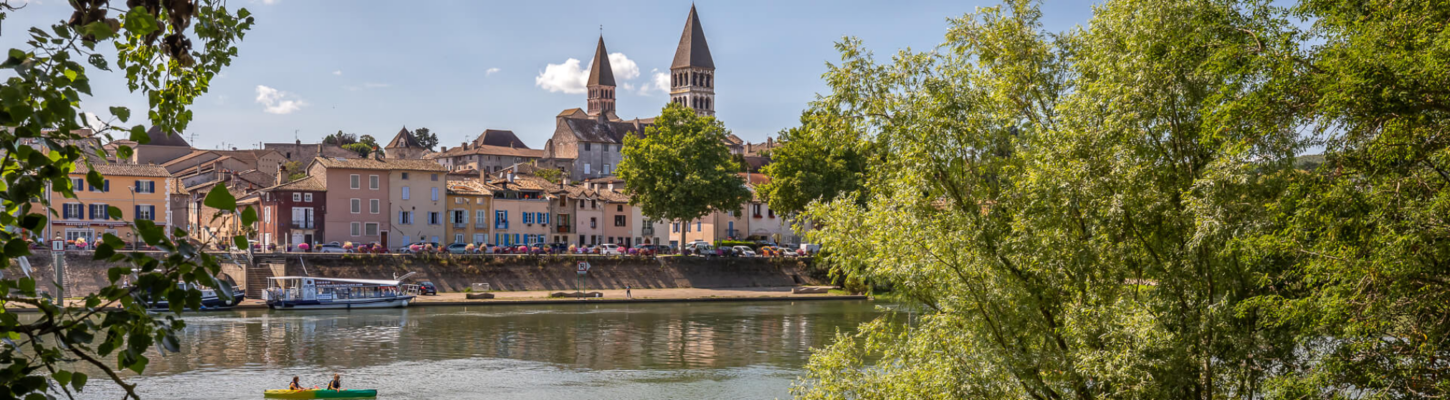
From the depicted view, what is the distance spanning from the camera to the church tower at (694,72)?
168 metres

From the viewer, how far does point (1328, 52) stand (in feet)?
38.0

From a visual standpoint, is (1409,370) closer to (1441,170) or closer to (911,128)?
(1441,170)

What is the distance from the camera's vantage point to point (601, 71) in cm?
17700

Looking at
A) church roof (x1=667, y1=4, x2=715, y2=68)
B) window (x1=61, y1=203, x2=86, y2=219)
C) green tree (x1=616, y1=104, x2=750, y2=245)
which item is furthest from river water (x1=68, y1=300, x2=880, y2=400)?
church roof (x1=667, y1=4, x2=715, y2=68)

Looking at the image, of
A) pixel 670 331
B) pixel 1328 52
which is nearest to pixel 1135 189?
pixel 1328 52

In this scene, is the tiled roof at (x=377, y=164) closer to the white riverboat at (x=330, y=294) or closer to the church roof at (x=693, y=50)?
the white riverboat at (x=330, y=294)

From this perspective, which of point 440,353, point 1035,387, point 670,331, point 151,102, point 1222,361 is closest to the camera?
point 151,102

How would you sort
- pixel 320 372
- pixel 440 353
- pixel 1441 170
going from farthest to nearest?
pixel 440 353 → pixel 320 372 → pixel 1441 170

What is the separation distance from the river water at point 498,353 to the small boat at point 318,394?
72 centimetres

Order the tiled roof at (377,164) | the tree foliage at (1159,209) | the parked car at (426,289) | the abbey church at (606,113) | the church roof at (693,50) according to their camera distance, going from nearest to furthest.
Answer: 1. the tree foliage at (1159,209)
2. the parked car at (426,289)
3. the tiled roof at (377,164)
4. the abbey church at (606,113)
5. the church roof at (693,50)

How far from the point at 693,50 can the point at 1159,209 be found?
156m

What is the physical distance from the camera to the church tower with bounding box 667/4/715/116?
552 ft

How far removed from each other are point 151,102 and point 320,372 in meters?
29.2

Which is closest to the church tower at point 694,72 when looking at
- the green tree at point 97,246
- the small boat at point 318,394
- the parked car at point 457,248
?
the parked car at point 457,248
